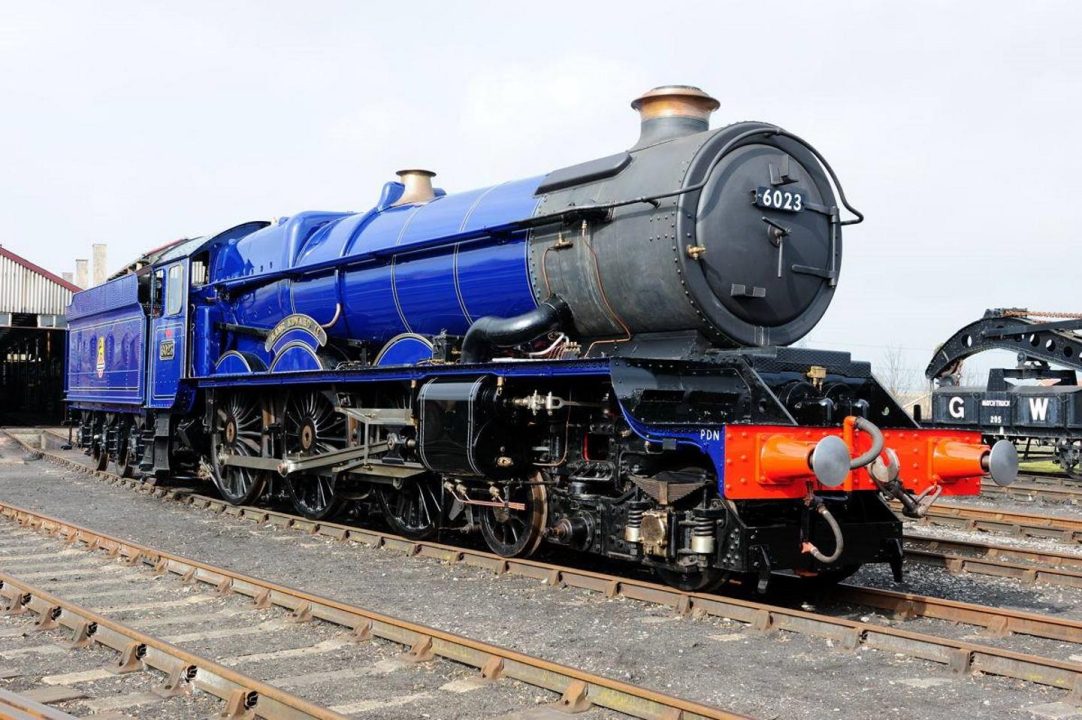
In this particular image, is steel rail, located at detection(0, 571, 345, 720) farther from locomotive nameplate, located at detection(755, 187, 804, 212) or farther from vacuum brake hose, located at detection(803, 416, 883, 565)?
locomotive nameplate, located at detection(755, 187, 804, 212)

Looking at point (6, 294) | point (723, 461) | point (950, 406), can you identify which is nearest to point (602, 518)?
point (723, 461)

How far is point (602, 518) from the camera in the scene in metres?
7.57

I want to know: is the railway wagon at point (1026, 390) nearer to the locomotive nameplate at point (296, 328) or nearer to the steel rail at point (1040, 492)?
the steel rail at point (1040, 492)

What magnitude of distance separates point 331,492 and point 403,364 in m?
2.31

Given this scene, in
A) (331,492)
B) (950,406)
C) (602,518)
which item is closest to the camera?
(602,518)

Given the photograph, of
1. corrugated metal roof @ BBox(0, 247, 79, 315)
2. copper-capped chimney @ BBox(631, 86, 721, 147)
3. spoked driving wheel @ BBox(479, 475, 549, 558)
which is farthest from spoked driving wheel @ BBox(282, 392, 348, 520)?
corrugated metal roof @ BBox(0, 247, 79, 315)

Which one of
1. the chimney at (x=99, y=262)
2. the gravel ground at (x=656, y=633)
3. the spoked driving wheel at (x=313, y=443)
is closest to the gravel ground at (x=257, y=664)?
the gravel ground at (x=656, y=633)

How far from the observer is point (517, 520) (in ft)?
28.8

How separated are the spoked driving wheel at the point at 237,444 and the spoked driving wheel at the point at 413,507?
7.82 feet

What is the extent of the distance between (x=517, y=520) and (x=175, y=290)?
7253 millimetres

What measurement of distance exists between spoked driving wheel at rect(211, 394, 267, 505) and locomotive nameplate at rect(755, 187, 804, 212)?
6897 millimetres

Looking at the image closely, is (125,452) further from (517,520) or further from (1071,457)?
(1071,457)

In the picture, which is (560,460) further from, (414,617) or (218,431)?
(218,431)

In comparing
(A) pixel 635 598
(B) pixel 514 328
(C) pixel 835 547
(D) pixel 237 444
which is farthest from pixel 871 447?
(D) pixel 237 444
